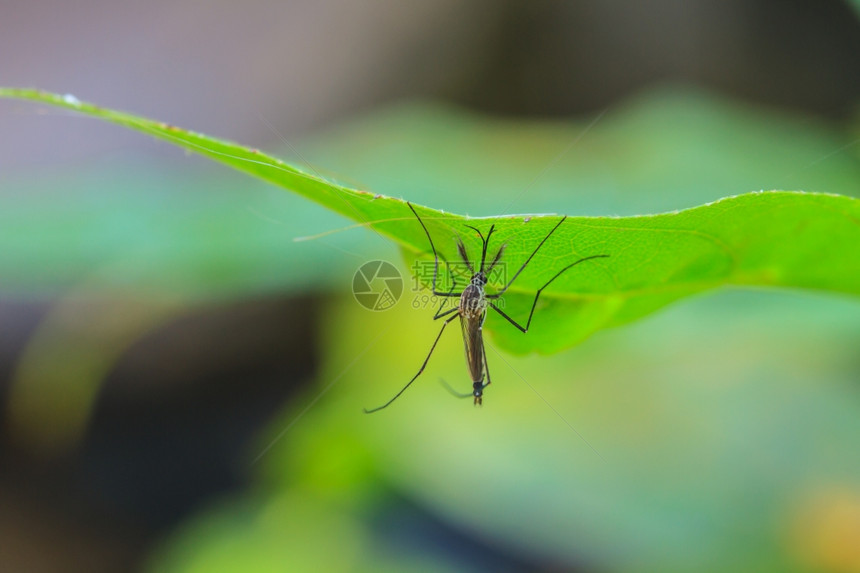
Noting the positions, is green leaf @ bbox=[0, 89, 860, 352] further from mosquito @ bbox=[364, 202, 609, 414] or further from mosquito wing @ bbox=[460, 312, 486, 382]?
mosquito wing @ bbox=[460, 312, 486, 382]

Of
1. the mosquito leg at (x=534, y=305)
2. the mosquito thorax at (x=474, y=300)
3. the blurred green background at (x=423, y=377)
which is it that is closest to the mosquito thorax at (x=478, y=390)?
the blurred green background at (x=423, y=377)

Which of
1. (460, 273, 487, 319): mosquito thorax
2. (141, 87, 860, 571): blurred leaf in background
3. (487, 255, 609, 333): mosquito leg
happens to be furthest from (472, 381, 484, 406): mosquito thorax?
(487, 255, 609, 333): mosquito leg

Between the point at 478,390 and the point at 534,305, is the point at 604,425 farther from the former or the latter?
the point at 534,305

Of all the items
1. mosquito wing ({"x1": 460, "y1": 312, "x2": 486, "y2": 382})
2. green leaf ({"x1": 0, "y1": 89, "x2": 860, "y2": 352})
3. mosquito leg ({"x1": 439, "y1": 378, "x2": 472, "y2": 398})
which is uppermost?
green leaf ({"x1": 0, "y1": 89, "x2": 860, "y2": 352})

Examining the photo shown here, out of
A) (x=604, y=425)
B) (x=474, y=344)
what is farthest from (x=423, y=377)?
(x=474, y=344)

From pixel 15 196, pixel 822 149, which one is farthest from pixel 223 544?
pixel 822 149

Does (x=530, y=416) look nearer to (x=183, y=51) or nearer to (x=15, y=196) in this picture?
(x=15, y=196)
